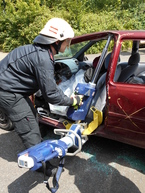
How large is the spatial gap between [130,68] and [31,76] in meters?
1.52

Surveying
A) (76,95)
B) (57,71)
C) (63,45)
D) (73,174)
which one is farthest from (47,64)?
(73,174)

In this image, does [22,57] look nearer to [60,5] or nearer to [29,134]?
[29,134]

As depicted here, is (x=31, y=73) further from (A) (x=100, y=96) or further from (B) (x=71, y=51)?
(B) (x=71, y=51)

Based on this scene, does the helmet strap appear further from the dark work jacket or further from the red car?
the red car

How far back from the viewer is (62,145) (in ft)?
6.21

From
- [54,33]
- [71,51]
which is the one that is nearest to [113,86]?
[54,33]

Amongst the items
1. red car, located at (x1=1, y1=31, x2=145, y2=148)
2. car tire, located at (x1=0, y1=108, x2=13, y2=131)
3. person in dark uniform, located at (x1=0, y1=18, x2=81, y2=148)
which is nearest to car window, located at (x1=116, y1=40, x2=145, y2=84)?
red car, located at (x1=1, y1=31, x2=145, y2=148)

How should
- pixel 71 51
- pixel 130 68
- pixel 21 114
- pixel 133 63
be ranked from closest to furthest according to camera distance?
pixel 21 114 → pixel 130 68 → pixel 133 63 → pixel 71 51

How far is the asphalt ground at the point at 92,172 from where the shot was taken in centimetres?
223

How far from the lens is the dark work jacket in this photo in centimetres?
189

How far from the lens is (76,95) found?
2457mm

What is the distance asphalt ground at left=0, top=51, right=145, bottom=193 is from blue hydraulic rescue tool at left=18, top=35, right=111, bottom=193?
0.38 meters

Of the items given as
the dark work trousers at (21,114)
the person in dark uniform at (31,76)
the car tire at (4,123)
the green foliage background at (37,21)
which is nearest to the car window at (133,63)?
the person in dark uniform at (31,76)

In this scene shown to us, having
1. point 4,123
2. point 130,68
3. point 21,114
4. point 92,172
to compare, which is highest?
point 130,68
